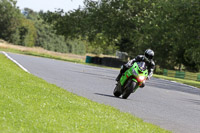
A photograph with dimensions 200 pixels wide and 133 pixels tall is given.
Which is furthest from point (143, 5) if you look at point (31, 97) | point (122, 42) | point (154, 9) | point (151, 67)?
point (31, 97)

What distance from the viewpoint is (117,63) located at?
59000mm

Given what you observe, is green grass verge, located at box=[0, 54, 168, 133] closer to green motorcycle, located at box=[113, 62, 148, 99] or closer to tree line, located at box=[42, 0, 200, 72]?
green motorcycle, located at box=[113, 62, 148, 99]

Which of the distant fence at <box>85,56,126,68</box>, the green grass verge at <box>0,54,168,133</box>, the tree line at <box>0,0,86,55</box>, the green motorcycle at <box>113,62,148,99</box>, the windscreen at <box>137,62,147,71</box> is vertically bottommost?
the distant fence at <box>85,56,126,68</box>

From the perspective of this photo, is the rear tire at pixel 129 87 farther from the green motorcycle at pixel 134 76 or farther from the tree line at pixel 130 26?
the tree line at pixel 130 26

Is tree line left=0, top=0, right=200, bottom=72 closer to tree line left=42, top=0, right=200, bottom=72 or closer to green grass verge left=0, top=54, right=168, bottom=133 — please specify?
tree line left=42, top=0, right=200, bottom=72

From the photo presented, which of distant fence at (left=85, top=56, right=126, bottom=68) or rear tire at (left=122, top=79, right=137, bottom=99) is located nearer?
rear tire at (left=122, top=79, right=137, bottom=99)

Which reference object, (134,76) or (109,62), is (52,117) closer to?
(134,76)

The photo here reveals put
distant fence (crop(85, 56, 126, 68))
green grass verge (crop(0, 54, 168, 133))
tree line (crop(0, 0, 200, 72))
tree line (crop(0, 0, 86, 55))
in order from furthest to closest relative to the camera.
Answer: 1. tree line (crop(0, 0, 86, 55))
2. distant fence (crop(85, 56, 126, 68))
3. tree line (crop(0, 0, 200, 72))
4. green grass verge (crop(0, 54, 168, 133))

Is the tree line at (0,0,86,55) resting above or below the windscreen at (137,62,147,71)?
above

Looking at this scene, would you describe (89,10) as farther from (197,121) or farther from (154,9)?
(197,121)

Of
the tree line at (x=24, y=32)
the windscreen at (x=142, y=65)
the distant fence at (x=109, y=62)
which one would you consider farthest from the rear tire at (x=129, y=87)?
the tree line at (x=24, y=32)

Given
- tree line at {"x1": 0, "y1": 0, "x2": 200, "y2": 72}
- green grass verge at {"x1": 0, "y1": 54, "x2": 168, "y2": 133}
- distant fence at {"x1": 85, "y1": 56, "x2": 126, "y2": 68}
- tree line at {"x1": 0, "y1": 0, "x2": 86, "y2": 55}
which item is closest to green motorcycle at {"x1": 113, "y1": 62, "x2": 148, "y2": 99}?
green grass verge at {"x1": 0, "y1": 54, "x2": 168, "y2": 133}

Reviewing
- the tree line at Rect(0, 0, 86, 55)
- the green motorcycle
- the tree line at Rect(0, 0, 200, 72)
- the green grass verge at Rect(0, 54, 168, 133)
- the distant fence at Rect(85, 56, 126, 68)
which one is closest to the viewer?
the green grass verge at Rect(0, 54, 168, 133)

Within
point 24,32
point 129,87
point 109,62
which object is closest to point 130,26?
point 109,62
